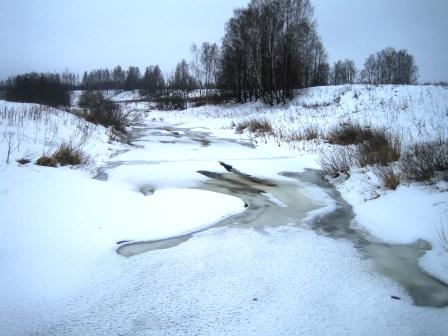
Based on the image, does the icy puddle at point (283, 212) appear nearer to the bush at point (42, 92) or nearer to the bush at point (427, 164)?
the bush at point (427, 164)

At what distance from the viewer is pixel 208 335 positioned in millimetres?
2010

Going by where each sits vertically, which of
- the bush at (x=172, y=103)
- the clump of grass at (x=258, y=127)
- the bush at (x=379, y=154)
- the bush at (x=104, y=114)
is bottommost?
the bush at (x=379, y=154)

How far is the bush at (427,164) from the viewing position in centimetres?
451

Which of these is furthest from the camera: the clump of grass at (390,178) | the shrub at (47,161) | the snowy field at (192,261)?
the shrub at (47,161)

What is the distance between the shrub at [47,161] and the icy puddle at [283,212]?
788 mm

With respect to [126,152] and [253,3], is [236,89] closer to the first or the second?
[253,3]

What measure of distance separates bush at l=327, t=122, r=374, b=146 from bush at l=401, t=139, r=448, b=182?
3449 millimetres

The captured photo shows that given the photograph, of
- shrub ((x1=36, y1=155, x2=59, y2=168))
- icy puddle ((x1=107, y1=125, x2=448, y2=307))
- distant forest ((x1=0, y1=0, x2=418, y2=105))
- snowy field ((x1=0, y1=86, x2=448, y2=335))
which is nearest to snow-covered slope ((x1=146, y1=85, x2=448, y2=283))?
snowy field ((x1=0, y1=86, x2=448, y2=335))

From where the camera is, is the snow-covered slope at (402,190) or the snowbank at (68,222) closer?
the snowbank at (68,222)

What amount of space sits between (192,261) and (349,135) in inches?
295

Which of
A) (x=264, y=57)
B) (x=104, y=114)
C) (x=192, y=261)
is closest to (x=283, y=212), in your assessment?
(x=192, y=261)

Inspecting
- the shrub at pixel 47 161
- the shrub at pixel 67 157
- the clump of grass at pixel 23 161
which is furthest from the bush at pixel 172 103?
the clump of grass at pixel 23 161

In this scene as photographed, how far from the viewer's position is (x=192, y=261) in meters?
2.97

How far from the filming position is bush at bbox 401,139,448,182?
451cm
